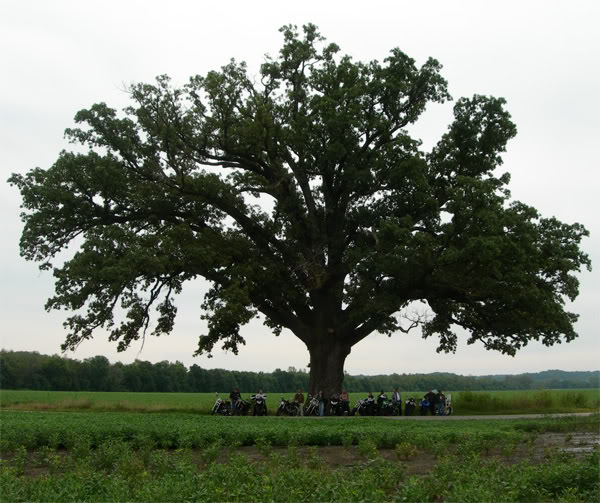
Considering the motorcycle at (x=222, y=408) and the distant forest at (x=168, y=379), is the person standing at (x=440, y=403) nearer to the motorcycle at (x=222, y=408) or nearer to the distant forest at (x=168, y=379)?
the motorcycle at (x=222, y=408)

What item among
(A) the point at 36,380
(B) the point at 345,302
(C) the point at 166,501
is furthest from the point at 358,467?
(A) the point at 36,380

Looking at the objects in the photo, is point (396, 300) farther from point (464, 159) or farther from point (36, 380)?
point (36, 380)

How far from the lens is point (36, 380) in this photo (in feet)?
232

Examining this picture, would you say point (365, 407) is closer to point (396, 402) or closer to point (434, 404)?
point (396, 402)

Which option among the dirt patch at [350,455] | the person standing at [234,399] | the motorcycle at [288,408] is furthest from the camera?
the person standing at [234,399]

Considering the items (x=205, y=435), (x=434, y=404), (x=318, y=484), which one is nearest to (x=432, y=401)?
(x=434, y=404)

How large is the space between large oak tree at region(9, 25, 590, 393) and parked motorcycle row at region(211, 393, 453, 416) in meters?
2.62

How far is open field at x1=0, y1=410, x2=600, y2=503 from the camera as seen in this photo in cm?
854

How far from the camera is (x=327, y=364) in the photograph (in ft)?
110

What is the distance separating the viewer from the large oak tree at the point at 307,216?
30.6 m

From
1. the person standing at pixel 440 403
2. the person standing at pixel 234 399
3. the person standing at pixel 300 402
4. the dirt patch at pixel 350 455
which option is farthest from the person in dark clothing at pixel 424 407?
the dirt patch at pixel 350 455

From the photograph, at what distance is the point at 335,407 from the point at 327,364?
3.66m

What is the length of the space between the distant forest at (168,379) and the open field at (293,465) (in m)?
50.1

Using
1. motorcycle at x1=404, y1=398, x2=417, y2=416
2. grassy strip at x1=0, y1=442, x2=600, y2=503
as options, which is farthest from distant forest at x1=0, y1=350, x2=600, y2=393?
grassy strip at x1=0, y1=442, x2=600, y2=503
